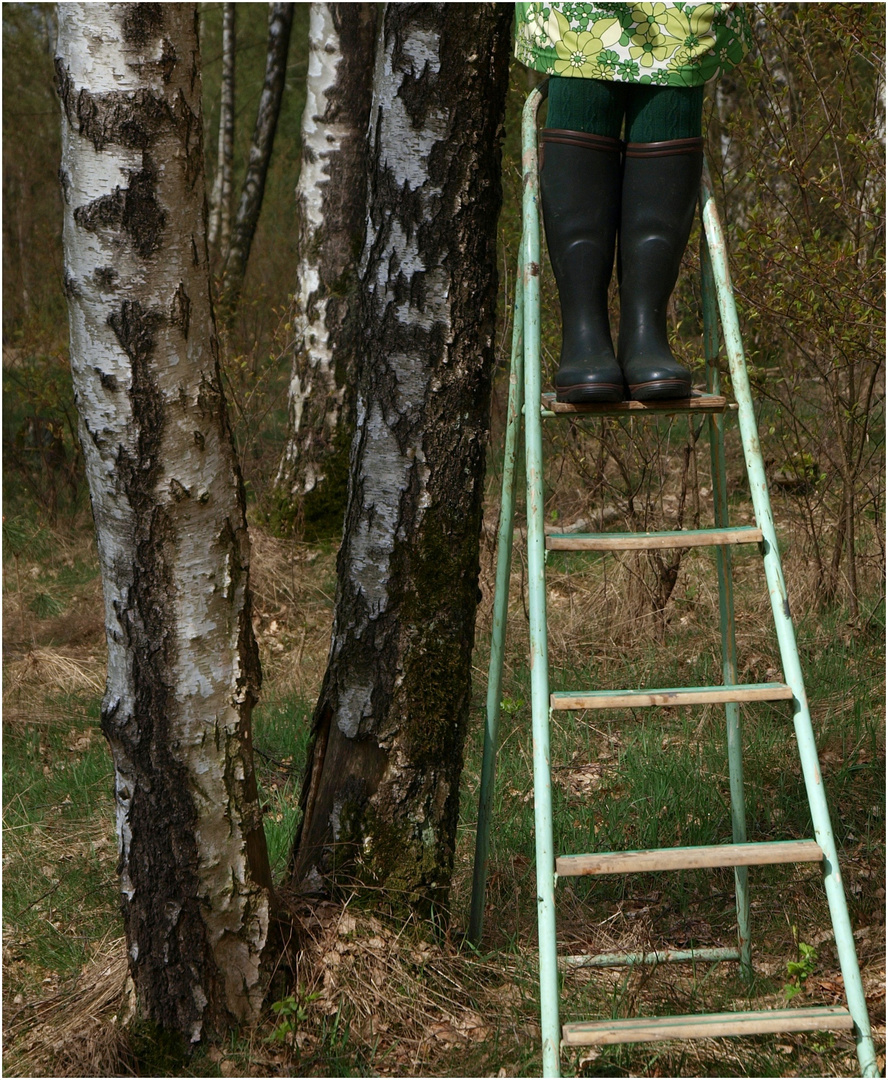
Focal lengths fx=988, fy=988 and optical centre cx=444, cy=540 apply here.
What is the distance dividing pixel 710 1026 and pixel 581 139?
65.2 inches

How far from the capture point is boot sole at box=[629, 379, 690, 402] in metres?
1.89

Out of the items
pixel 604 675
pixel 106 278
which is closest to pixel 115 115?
pixel 106 278

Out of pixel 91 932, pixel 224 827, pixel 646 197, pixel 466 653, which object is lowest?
pixel 91 932

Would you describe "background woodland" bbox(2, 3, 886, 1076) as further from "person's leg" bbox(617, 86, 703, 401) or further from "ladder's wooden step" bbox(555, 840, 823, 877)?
"person's leg" bbox(617, 86, 703, 401)

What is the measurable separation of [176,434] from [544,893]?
1029 mm

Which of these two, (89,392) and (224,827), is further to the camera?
(224,827)

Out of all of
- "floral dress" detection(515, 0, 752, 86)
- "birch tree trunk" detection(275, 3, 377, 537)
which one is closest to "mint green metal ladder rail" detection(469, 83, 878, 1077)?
"floral dress" detection(515, 0, 752, 86)

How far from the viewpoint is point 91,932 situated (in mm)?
2418

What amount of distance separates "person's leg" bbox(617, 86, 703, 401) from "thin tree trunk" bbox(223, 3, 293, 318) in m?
6.70

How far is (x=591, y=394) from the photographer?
75.0 inches

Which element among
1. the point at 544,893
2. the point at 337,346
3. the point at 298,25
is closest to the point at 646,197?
the point at 544,893

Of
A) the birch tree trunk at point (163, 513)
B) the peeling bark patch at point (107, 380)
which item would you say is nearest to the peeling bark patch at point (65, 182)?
the birch tree trunk at point (163, 513)

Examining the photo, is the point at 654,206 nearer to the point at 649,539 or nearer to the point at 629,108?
the point at 629,108

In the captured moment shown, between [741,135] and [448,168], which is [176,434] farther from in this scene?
[741,135]
